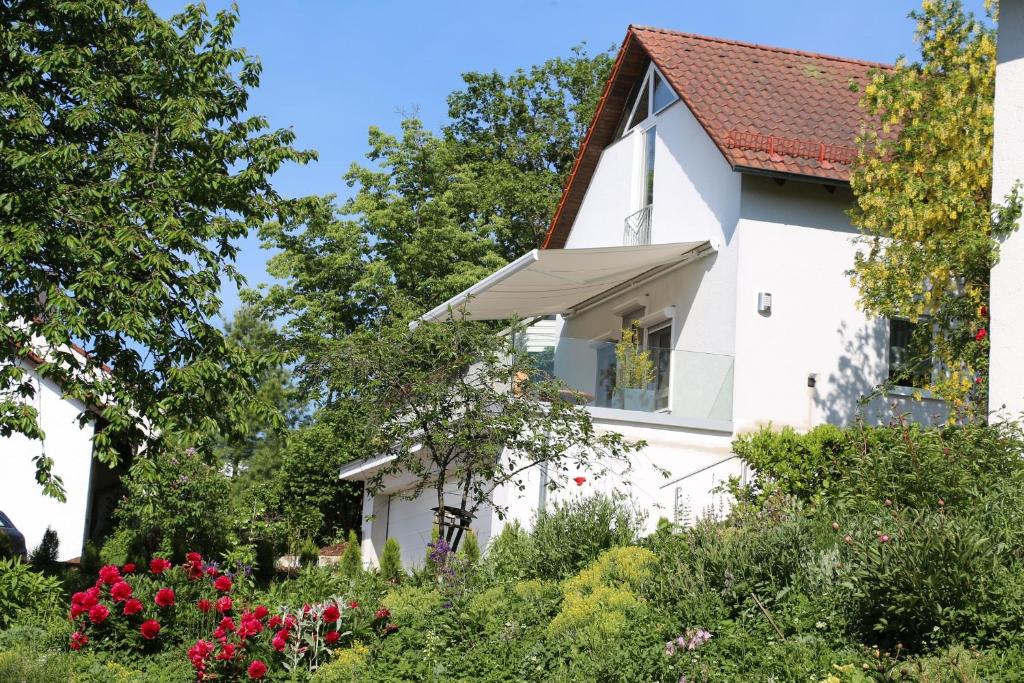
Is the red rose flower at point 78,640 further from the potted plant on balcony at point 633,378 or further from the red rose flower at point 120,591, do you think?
the potted plant on balcony at point 633,378

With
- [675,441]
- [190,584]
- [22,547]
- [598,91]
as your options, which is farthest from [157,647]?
[598,91]

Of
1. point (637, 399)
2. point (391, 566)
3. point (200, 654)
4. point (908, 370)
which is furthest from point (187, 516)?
point (908, 370)

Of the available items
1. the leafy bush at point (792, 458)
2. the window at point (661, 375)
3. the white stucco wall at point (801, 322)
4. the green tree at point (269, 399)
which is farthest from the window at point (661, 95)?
the green tree at point (269, 399)

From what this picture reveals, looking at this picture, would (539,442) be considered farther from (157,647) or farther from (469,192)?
(469,192)

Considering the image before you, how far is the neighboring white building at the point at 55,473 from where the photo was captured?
26141 millimetres

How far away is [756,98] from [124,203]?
11.4m

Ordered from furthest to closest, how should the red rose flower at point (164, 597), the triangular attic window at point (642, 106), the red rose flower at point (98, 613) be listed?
the triangular attic window at point (642, 106) < the red rose flower at point (164, 597) < the red rose flower at point (98, 613)

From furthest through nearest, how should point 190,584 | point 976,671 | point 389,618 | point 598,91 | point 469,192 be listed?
1. point 598,91
2. point 469,192
3. point 190,584
4. point 389,618
5. point 976,671

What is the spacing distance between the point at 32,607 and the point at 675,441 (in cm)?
959

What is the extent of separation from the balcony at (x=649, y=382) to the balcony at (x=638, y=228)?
4192mm

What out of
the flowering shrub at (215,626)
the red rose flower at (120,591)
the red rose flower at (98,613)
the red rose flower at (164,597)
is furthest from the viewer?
the red rose flower at (164,597)

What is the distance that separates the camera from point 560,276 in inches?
797

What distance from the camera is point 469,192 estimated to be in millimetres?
36969

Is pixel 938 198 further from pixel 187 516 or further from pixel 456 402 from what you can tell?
pixel 187 516
